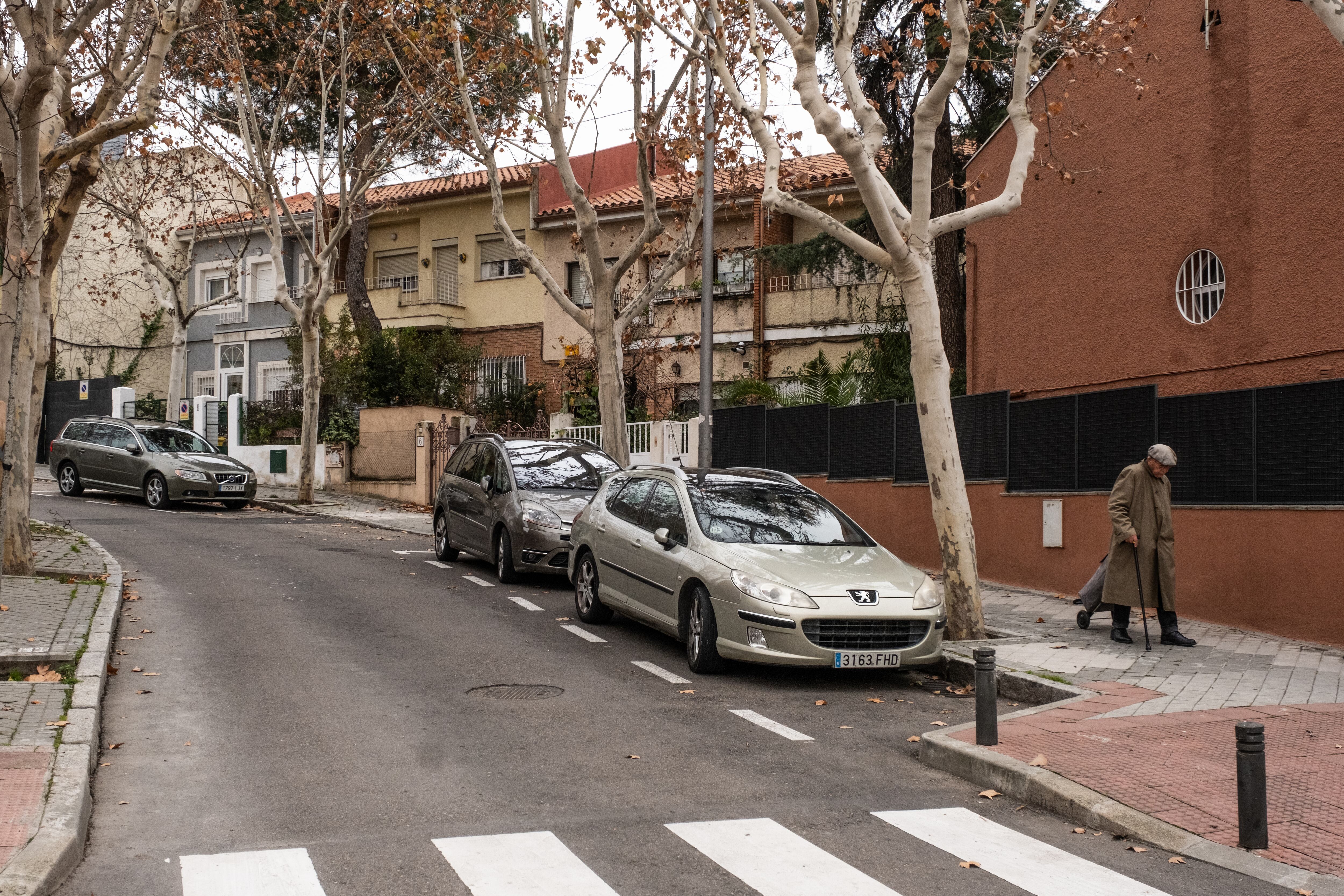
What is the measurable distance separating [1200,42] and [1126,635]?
658 centimetres

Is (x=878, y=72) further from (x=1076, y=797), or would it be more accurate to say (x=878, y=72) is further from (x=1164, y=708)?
(x=1076, y=797)

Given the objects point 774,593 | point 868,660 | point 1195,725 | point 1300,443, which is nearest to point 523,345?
point 1300,443

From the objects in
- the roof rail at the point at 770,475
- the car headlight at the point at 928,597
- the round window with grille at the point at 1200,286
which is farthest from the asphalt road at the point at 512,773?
the round window with grille at the point at 1200,286

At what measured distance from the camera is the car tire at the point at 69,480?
26.2 meters

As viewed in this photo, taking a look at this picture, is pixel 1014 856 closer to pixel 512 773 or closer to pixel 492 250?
pixel 512 773

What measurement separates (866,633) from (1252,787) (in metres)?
3.99

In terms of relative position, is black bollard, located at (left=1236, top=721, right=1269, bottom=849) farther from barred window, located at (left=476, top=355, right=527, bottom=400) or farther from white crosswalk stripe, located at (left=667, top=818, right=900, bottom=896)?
barred window, located at (left=476, top=355, right=527, bottom=400)

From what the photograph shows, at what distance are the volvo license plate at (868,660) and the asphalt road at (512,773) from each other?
0.22 meters

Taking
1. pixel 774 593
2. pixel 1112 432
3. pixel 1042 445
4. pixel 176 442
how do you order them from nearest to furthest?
pixel 774 593 < pixel 1112 432 < pixel 1042 445 < pixel 176 442

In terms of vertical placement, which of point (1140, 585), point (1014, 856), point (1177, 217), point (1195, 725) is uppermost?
point (1177, 217)

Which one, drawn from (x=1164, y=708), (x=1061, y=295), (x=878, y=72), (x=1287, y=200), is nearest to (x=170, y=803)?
(x=1164, y=708)

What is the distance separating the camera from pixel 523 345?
33.8m

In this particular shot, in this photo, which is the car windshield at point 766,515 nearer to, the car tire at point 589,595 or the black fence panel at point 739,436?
the car tire at point 589,595

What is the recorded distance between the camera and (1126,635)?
36.0 feet
